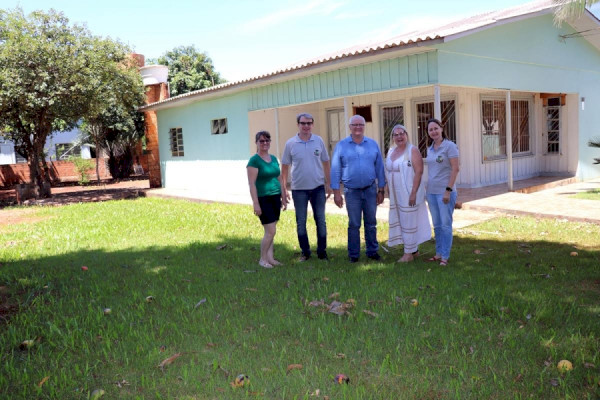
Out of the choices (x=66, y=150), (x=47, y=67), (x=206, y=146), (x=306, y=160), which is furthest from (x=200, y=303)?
(x=66, y=150)

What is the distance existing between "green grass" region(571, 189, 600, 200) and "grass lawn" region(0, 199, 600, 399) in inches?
153

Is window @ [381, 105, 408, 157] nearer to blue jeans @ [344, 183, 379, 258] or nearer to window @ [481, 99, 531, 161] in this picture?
window @ [481, 99, 531, 161]

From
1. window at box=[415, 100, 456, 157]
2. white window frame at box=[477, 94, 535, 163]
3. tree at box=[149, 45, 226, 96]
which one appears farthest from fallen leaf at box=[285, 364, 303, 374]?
tree at box=[149, 45, 226, 96]

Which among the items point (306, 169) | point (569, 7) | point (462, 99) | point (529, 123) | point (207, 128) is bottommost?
point (306, 169)

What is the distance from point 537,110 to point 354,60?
7042 mm

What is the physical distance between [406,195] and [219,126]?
1140cm

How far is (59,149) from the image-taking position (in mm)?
34188

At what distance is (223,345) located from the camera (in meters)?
3.78

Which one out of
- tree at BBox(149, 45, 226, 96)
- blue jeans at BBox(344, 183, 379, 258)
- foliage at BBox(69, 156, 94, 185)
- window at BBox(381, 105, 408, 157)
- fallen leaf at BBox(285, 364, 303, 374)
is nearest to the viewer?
fallen leaf at BBox(285, 364, 303, 374)

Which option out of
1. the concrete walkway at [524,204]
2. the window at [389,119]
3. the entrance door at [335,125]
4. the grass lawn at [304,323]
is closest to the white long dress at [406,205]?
the grass lawn at [304,323]

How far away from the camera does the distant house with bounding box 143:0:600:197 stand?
34.6 feet

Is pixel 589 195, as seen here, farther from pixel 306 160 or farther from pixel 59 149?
pixel 59 149

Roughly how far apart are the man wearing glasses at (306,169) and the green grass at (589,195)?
6960 millimetres

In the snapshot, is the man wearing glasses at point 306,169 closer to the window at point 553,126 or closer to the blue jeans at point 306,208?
the blue jeans at point 306,208
